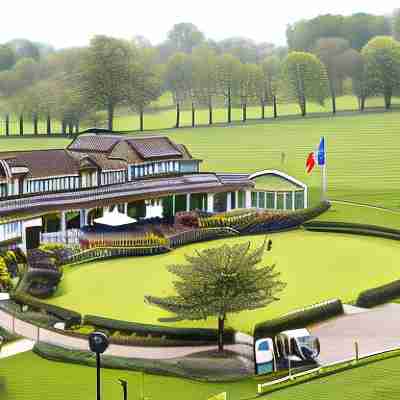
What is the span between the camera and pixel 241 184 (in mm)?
52125

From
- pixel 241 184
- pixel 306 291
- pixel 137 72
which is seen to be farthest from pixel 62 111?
pixel 306 291

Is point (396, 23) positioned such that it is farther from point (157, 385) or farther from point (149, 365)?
point (157, 385)

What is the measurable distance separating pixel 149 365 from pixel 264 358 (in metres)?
3.23

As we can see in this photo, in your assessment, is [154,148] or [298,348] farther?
[154,148]

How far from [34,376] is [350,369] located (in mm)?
8523

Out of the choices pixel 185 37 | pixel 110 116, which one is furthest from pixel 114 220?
pixel 185 37

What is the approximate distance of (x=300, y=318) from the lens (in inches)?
1094

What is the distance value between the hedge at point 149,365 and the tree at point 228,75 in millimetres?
41955

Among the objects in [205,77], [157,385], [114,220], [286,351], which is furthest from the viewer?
[205,77]

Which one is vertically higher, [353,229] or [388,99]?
[388,99]

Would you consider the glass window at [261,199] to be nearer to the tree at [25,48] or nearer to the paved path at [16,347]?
the tree at [25,48]

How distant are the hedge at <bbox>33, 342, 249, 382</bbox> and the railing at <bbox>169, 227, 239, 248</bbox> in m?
19.2

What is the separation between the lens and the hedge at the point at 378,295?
30819 millimetres

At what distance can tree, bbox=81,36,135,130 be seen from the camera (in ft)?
202
